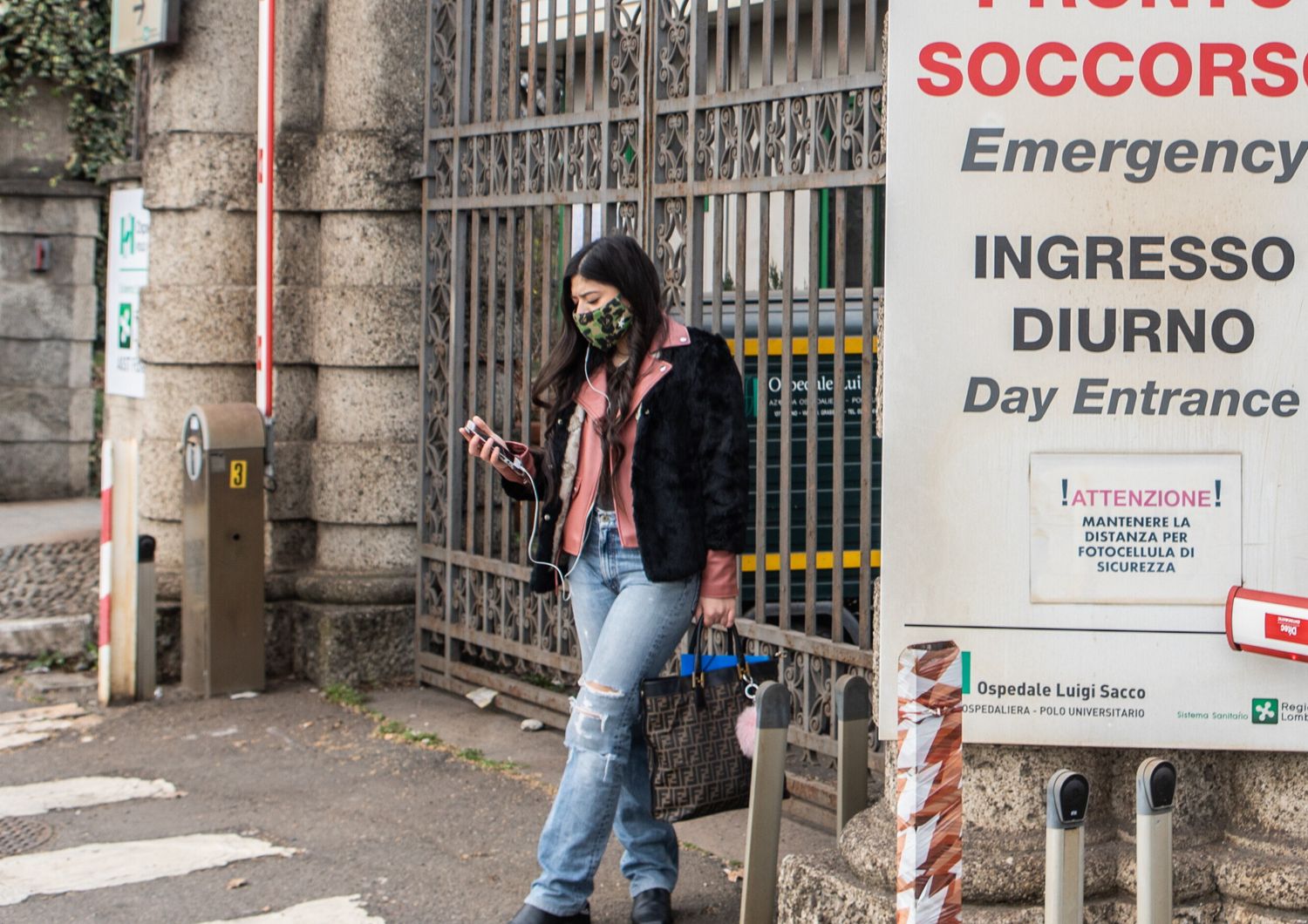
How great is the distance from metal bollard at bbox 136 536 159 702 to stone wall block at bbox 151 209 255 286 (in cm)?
125

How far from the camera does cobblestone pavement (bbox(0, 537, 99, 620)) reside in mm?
8758

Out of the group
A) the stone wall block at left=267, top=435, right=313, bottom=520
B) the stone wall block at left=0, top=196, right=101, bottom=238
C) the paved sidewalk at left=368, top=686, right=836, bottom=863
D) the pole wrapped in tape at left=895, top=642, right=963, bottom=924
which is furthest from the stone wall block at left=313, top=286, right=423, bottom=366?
the stone wall block at left=0, top=196, right=101, bottom=238

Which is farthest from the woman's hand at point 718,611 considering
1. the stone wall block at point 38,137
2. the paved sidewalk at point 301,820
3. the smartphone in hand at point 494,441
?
the stone wall block at point 38,137

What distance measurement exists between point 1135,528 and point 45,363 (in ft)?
38.0

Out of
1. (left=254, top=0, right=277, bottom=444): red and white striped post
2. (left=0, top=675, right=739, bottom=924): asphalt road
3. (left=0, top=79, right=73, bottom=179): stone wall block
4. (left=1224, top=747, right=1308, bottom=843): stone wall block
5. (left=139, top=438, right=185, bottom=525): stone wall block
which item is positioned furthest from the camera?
(left=0, top=79, right=73, bottom=179): stone wall block

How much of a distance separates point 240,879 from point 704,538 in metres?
1.87

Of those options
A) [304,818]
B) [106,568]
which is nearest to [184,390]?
[106,568]

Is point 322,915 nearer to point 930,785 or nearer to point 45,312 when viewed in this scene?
point 930,785

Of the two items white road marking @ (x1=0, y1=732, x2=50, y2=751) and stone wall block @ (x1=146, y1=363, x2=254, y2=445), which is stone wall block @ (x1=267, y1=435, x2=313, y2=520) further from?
white road marking @ (x1=0, y1=732, x2=50, y2=751)

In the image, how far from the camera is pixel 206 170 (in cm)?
802

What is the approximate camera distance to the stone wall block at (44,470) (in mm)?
13695

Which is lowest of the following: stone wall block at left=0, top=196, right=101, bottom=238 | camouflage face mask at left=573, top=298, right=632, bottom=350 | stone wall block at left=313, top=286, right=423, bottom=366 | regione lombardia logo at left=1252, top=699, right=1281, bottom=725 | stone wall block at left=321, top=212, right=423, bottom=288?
regione lombardia logo at left=1252, top=699, right=1281, bottom=725

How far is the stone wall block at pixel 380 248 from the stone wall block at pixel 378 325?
0.05 metres

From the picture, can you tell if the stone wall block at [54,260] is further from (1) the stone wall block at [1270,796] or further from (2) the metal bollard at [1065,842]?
(2) the metal bollard at [1065,842]
